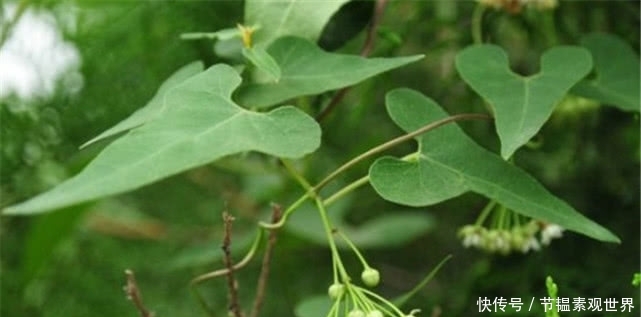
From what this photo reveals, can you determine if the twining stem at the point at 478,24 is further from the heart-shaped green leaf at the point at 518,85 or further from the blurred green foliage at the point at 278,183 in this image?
the heart-shaped green leaf at the point at 518,85

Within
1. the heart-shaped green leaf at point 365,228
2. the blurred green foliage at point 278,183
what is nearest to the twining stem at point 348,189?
the blurred green foliage at point 278,183

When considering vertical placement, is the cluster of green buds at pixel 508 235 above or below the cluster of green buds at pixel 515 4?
below

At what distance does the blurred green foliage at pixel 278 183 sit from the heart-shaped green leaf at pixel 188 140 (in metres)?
0.17

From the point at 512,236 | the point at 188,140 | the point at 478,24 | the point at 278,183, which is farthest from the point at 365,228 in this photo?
the point at 188,140

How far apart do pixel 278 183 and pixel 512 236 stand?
0.45 metres

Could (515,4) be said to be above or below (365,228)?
above

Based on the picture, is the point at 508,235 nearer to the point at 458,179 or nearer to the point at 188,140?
the point at 458,179

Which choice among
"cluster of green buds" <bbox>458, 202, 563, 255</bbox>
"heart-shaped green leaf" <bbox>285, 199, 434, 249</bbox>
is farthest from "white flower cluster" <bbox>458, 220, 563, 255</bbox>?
"heart-shaped green leaf" <bbox>285, 199, 434, 249</bbox>

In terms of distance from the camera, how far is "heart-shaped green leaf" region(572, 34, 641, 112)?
0.59m

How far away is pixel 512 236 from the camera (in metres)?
0.58

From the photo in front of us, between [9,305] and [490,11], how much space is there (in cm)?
45

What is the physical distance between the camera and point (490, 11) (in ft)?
2.30

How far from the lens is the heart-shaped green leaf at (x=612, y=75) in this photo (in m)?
0.59

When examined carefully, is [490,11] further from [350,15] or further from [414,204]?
[414,204]
